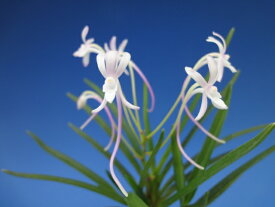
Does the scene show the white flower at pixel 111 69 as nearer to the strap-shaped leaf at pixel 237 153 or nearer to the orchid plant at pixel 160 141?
the orchid plant at pixel 160 141

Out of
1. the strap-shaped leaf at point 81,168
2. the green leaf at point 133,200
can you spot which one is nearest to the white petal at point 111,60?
the green leaf at point 133,200

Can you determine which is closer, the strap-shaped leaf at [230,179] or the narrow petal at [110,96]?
the narrow petal at [110,96]

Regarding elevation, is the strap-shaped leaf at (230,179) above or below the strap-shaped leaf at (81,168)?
below

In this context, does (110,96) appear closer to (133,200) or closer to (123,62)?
(123,62)

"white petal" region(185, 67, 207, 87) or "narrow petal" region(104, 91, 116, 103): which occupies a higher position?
"narrow petal" region(104, 91, 116, 103)

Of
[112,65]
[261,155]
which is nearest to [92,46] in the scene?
[112,65]

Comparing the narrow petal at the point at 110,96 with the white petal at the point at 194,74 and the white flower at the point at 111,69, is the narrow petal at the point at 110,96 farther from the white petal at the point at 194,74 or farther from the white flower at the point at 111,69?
the white petal at the point at 194,74

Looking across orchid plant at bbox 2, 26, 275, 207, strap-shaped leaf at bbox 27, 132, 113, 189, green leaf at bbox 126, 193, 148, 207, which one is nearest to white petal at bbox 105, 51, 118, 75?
orchid plant at bbox 2, 26, 275, 207

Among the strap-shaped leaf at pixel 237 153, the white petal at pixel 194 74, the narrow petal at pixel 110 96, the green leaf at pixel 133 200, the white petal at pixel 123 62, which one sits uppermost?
the white petal at pixel 123 62

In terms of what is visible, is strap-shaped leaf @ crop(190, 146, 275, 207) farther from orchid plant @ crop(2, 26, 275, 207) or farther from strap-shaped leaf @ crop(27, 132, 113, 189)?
strap-shaped leaf @ crop(27, 132, 113, 189)

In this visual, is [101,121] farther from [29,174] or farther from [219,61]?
[219,61]

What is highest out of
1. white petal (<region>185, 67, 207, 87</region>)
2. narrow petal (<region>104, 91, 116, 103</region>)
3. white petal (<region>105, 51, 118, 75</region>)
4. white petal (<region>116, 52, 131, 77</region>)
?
white petal (<region>105, 51, 118, 75</region>)
